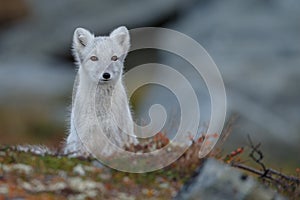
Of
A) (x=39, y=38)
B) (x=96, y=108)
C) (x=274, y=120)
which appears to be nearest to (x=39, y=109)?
(x=39, y=38)

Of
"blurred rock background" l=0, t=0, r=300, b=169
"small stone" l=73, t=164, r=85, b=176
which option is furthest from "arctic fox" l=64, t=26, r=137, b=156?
"blurred rock background" l=0, t=0, r=300, b=169

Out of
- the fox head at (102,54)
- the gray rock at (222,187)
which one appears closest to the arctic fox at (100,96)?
the fox head at (102,54)

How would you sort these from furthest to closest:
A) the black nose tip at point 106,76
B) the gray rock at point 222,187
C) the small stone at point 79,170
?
the black nose tip at point 106,76 → the small stone at point 79,170 → the gray rock at point 222,187

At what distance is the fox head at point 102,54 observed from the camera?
12.5 meters

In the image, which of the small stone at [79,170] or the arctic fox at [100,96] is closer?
the small stone at [79,170]

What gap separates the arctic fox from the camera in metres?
12.5

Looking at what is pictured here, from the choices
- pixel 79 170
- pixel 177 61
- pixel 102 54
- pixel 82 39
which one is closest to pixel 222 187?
pixel 79 170

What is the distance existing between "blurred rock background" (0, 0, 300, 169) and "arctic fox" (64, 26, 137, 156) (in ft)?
28.5

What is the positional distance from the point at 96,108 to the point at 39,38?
2128cm

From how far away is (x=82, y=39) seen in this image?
507 inches

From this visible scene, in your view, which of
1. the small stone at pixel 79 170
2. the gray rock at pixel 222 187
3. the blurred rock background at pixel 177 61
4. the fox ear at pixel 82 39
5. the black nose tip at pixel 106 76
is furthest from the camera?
the blurred rock background at pixel 177 61

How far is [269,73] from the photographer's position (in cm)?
2667

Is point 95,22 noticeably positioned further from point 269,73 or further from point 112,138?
point 112,138

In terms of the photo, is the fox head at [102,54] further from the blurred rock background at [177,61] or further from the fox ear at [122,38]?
the blurred rock background at [177,61]
